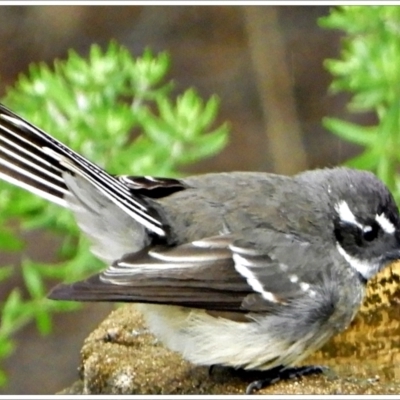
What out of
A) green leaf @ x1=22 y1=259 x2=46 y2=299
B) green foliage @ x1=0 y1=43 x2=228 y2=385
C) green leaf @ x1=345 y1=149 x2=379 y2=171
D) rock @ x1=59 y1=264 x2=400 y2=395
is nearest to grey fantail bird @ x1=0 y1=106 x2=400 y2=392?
rock @ x1=59 y1=264 x2=400 y2=395

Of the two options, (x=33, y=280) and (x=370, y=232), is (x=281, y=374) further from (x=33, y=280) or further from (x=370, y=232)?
(x=33, y=280)

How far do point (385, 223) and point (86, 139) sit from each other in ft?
4.90

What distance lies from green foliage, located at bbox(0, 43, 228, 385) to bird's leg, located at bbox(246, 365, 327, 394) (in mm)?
1163

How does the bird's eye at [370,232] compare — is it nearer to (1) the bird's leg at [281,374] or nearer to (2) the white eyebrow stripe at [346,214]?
(2) the white eyebrow stripe at [346,214]

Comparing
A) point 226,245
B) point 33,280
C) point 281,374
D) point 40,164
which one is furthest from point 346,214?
point 33,280

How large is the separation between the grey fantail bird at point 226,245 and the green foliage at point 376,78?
0.44 meters

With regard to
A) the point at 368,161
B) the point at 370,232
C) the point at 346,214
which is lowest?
the point at 370,232

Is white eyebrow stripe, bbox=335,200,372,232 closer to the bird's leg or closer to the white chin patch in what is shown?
the white chin patch

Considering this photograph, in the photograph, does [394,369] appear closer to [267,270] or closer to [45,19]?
[267,270]

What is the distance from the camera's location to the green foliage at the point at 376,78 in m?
4.77

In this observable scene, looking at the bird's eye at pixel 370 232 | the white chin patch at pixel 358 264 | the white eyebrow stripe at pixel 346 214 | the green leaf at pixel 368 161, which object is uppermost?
the green leaf at pixel 368 161

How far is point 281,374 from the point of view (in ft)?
13.5

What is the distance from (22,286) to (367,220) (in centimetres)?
496

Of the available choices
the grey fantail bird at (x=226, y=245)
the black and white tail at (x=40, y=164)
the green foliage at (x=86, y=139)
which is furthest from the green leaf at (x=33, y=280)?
the black and white tail at (x=40, y=164)
